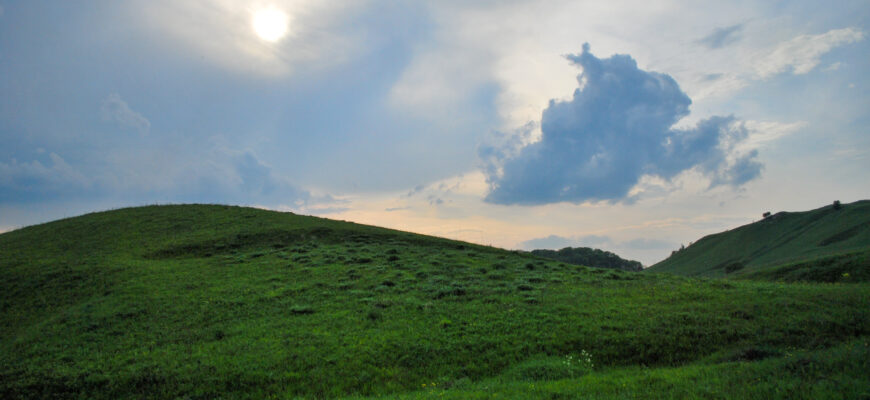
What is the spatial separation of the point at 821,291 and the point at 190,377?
27777 millimetres

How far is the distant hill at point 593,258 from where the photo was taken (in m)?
108

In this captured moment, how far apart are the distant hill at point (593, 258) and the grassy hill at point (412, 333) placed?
270 ft

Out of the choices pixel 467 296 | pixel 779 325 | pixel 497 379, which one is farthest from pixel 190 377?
pixel 779 325

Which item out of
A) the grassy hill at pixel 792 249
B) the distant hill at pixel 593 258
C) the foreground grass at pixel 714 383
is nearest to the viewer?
the foreground grass at pixel 714 383

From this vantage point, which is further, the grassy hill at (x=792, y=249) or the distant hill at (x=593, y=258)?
the distant hill at (x=593, y=258)

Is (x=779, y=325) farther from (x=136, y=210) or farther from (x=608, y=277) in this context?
(x=136, y=210)

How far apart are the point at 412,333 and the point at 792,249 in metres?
57.7

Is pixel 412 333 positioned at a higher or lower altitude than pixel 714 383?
higher

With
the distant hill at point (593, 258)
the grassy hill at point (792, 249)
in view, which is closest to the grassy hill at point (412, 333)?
the grassy hill at point (792, 249)

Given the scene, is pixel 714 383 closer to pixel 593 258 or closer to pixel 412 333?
pixel 412 333

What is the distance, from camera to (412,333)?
1744 cm

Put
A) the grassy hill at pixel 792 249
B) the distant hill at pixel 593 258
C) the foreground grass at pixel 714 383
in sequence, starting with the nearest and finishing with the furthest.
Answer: the foreground grass at pixel 714 383 < the grassy hill at pixel 792 249 < the distant hill at pixel 593 258

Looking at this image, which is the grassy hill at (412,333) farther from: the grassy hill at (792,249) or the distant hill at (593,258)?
the distant hill at (593,258)

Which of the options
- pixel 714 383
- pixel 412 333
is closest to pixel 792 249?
pixel 714 383
